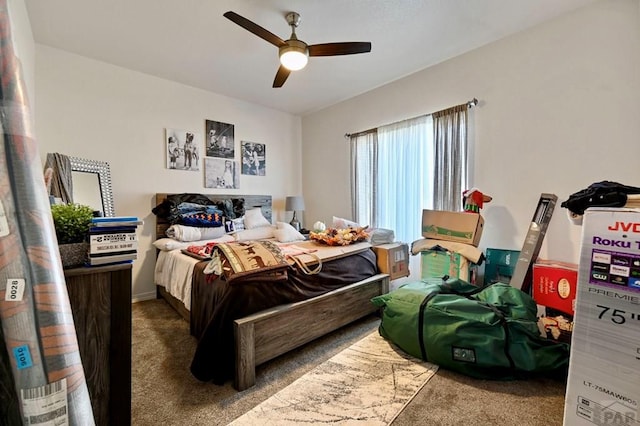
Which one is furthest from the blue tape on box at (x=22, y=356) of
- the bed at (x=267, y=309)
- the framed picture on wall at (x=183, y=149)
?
the framed picture on wall at (x=183, y=149)

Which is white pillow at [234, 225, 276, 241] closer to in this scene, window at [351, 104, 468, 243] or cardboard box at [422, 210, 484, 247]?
window at [351, 104, 468, 243]

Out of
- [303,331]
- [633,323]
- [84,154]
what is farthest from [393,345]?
[84,154]

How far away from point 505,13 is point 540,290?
2319 mm

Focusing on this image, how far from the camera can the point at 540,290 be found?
2.16 m

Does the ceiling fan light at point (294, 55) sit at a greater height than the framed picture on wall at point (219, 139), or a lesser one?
greater

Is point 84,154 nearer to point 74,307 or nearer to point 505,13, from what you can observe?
point 74,307

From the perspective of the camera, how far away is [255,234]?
3395 mm

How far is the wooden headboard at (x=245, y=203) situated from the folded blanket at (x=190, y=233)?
25 centimetres

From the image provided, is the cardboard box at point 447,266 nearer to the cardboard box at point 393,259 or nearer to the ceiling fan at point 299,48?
the cardboard box at point 393,259

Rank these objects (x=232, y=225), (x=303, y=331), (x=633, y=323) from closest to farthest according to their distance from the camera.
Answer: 1. (x=633, y=323)
2. (x=303, y=331)
3. (x=232, y=225)

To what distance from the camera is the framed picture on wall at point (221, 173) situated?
389 centimetres

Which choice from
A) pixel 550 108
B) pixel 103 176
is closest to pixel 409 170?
pixel 550 108

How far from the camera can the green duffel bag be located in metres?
1.71

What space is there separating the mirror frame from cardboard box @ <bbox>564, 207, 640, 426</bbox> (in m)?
3.98
